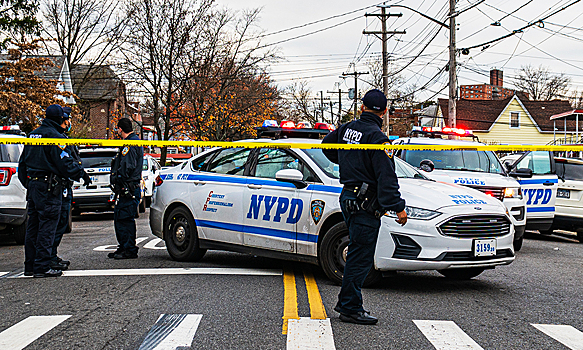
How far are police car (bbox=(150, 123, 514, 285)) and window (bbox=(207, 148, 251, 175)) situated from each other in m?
0.02

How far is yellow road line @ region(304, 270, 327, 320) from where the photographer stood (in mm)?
5220

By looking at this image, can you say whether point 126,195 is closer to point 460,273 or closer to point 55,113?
point 55,113

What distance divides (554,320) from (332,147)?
2.46 m

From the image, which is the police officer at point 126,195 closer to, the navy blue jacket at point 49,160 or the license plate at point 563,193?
the navy blue jacket at point 49,160

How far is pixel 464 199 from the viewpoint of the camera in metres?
6.27

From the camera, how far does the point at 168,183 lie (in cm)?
834

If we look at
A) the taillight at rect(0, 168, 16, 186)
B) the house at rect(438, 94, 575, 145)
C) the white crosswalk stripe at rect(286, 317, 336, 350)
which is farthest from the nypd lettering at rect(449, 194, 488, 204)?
the house at rect(438, 94, 575, 145)

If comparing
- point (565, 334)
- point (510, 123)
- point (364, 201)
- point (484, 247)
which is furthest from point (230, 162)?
point (510, 123)

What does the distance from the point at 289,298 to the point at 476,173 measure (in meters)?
5.69

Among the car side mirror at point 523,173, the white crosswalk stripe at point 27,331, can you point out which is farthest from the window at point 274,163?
the car side mirror at point 523,173

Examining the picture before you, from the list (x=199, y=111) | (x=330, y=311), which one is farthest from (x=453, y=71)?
(x=330, y=311)

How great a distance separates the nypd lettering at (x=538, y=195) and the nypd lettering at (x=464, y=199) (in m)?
5.13

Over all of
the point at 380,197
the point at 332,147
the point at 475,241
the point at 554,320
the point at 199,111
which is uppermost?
the point at 199,111

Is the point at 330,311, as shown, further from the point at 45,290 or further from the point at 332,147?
the point at 45,290
